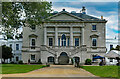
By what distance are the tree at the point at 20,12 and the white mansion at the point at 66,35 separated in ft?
71.7

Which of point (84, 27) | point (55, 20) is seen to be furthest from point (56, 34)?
point (84, 27)

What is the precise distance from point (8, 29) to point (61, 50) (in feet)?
86.6

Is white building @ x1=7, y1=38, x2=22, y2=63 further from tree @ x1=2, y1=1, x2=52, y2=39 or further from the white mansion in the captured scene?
tree @ x1=2, y1=1, x2=52, y2=39

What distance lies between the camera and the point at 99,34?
5412cm

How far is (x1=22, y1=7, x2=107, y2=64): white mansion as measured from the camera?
53.2 m

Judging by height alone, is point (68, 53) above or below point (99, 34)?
below

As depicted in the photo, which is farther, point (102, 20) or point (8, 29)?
point (102, 20)

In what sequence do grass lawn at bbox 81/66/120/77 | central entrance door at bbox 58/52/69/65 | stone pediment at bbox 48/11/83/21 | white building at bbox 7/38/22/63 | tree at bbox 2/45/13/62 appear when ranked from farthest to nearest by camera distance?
1. white building at bbox 7/38/22/63
2. tree at bbox 2/45/13/62
3. stone pediment at bbox 48/11/83/21
4. central entrance door at bbox 58/52/69/65
5. grass lawn at bbox 81/66/120/77

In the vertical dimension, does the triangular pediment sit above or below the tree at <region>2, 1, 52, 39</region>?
above

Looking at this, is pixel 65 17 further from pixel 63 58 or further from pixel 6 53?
pixel 6 53

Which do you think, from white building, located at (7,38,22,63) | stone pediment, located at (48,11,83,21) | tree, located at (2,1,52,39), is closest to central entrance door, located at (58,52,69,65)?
stone pediment, located at (48,11,83,21)

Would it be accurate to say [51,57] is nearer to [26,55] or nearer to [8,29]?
[26,55]

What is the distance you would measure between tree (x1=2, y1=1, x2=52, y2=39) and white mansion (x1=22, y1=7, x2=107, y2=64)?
71.7 ft

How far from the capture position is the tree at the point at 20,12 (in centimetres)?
2284
